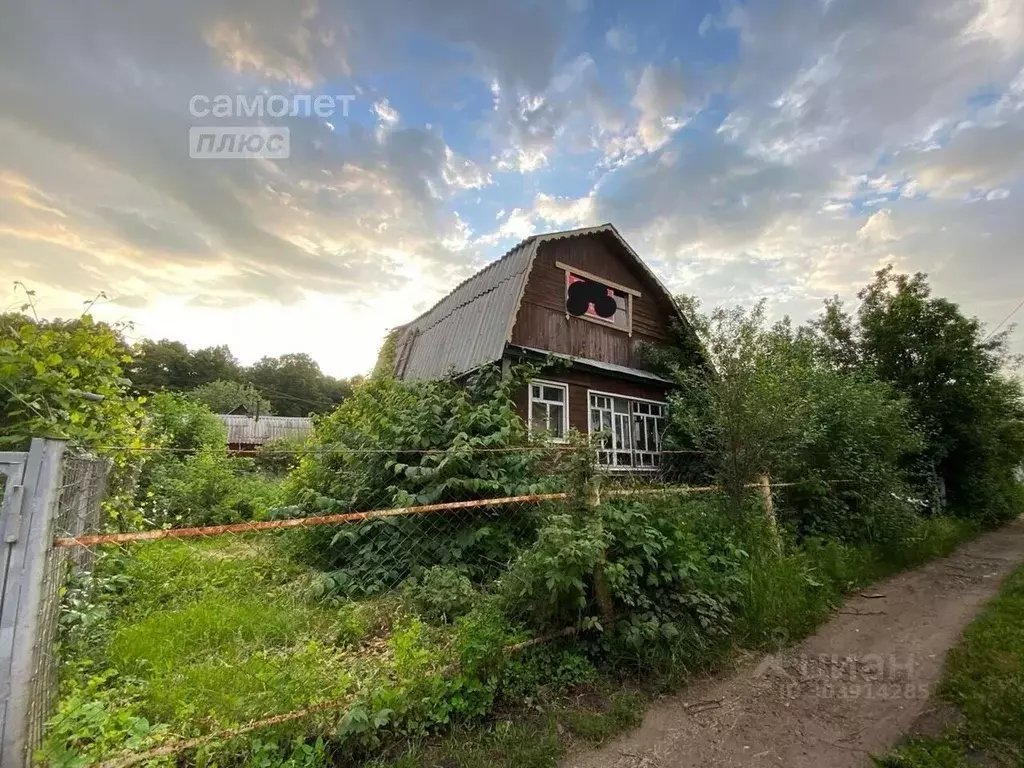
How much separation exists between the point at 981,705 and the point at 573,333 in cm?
883

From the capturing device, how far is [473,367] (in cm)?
960

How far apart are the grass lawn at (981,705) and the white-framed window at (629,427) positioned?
689cm

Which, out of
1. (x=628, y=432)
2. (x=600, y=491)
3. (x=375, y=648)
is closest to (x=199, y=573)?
(x=375, y=648)

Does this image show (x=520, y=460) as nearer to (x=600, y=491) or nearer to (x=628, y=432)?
(x=600, y=491)

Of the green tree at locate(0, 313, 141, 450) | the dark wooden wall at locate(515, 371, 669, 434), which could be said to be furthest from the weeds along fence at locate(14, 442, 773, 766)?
the dark wooden wall at locate(515, 371, 669, 434)

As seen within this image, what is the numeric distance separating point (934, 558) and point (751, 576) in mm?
6674

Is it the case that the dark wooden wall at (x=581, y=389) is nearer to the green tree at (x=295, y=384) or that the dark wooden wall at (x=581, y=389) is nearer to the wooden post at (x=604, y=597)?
the wooden post at (x=604, y=597)

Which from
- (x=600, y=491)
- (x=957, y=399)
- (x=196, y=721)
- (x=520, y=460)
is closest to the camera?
(x=196, y=721)

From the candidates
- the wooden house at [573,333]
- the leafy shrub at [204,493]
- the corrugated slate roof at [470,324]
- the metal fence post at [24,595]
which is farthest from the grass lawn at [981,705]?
the leafy shrub at [204,493]

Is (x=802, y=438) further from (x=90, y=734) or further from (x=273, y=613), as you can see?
(x=90, y=734)

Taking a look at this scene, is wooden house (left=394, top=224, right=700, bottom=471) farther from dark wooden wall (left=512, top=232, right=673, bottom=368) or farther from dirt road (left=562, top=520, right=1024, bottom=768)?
dirt road (left=562, top=520, right=1024, bottom=768)

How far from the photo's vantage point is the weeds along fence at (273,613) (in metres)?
2.43

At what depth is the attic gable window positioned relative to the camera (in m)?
11.3

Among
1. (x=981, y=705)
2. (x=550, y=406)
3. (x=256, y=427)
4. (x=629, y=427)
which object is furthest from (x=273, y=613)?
(x=256, y=427)
